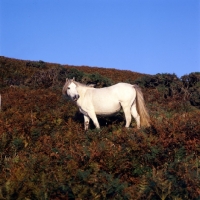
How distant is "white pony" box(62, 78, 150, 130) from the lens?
33.0 feet

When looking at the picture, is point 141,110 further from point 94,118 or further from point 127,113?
point 94,118

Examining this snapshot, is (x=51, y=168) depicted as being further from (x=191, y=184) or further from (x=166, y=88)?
(x=166, y=88)

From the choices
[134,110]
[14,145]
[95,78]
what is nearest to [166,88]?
[95,78]

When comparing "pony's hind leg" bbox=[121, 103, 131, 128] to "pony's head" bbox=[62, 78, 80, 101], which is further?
"pony's head" bbox=[62, 78, 80, 101]

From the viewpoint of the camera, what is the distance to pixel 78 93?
10289mm

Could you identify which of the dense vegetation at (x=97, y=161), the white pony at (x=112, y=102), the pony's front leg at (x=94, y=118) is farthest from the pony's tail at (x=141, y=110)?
the pony's front leg at (x=94, y=118)

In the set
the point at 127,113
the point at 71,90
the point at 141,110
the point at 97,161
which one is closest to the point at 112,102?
the point at 127,113

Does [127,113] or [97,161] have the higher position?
[127,113]

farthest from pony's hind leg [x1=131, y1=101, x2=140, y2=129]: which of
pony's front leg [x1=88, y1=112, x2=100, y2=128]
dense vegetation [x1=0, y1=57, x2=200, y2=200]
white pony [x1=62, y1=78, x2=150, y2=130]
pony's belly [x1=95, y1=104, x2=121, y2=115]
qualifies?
pony's front leg [x1=88, y1=112, x2=100, y2=128]

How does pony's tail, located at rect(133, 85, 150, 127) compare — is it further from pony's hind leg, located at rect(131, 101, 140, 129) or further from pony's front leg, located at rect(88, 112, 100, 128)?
pony's front leg, located at rect(88, 112, 100, 128)

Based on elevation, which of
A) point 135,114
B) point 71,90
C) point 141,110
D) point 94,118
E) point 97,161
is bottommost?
point 97,161

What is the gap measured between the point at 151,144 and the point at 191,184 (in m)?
2.04

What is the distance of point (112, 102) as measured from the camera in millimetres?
10070

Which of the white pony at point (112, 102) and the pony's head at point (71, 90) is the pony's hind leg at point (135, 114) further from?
the pony's head at point (71, 90)
